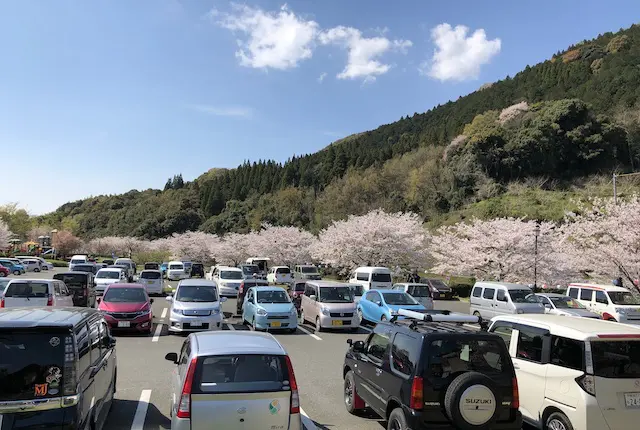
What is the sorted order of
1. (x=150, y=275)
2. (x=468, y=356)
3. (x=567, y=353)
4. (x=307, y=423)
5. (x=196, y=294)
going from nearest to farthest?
(x=468, y=356) → (x=567, y=353) → (x=307, y=423) → (x=196, y=294) → (x=150, y=275)

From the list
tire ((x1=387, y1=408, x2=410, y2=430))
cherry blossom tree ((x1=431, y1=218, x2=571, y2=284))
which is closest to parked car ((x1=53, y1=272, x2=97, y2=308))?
tire ((x1=387, y1=408, x2=410, y2=430))

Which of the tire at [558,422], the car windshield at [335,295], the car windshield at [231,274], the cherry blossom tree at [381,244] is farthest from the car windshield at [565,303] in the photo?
the car windshield at [231,274]

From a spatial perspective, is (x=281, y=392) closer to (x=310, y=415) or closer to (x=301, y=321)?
(x=310, y=415)

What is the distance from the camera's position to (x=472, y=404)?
5.45 meters

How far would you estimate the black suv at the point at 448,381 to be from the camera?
17.9ft

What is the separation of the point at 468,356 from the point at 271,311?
11.0 meters

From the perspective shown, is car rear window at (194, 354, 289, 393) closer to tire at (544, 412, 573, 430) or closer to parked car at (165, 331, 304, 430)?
parked car at (165, 331, 304, 430)

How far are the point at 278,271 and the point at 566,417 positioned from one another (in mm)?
31310

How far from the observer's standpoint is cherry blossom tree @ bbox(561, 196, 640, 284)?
75.7ft

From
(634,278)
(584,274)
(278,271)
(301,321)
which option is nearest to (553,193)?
(584,274)

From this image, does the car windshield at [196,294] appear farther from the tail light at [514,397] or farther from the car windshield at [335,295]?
the tail light at [514,397]

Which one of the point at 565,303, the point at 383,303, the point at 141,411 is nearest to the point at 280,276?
the point at 383,303

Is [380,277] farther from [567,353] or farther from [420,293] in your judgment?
[567,353]

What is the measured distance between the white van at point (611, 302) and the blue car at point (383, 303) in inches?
323
